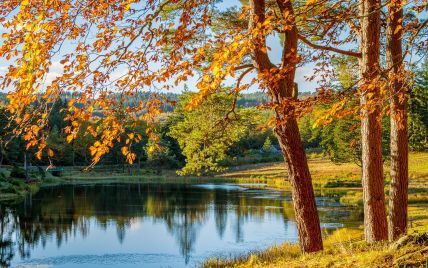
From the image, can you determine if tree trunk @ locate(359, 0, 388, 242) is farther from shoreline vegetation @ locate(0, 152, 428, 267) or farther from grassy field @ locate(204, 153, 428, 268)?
grassy field @ locate(204, 153, 428, 268)

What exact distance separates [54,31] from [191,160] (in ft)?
58.2

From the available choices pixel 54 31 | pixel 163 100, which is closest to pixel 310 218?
pixel 163 100

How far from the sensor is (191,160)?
24234 mm

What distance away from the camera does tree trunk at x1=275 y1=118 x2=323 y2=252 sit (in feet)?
30.5

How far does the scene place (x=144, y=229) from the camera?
29.3 m

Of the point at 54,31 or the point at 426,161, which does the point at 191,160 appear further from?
the point at 426,161

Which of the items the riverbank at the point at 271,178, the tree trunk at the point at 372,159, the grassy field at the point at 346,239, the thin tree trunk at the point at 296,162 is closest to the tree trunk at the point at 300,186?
the thin tree trunk at the point at 296,162

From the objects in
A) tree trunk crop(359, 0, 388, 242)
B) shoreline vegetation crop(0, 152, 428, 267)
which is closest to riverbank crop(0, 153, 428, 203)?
shoreline vegetation crop(0, 152, 428, 267)

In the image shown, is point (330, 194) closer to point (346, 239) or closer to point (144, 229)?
point (144, 229)

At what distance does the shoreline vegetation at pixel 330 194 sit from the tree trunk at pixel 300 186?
1.50 ft

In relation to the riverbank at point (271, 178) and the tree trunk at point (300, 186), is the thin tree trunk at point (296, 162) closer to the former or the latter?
the tree trunk at point (300, 186)

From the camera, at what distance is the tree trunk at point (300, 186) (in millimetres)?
9305

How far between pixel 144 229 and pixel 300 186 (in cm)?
2120

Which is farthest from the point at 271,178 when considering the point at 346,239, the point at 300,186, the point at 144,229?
the point at 300,186
